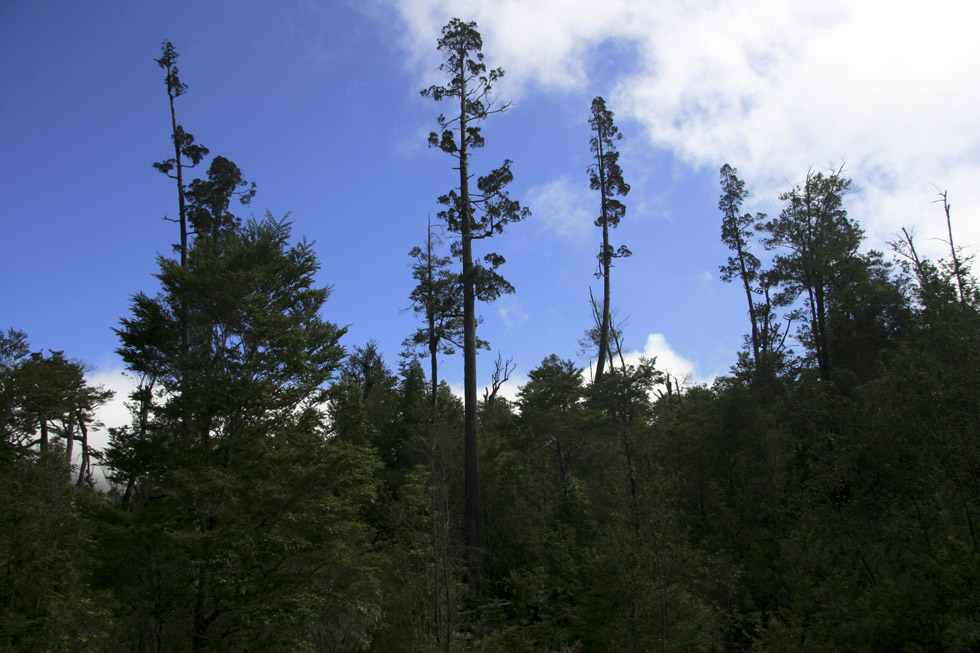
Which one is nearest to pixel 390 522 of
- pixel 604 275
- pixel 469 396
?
pixel 469 396

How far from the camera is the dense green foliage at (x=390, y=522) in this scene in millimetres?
9695

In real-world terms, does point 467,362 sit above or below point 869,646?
above

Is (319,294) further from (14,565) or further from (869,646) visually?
(869,646)

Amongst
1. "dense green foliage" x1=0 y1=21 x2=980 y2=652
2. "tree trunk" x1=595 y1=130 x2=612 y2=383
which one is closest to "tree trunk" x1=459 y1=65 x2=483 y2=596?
"dense green foliage" x1=0 y1=21 x2=980 y2=652

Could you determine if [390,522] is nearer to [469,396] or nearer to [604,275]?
[469,396]

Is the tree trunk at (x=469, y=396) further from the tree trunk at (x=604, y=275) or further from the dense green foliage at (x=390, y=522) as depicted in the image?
the tree trunk at (x=604, y=275)

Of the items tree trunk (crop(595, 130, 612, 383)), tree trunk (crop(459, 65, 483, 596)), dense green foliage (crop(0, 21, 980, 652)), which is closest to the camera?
dense green foliage (crop(0, 21, 980, 652))

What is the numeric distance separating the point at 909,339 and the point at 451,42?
59.8 feet

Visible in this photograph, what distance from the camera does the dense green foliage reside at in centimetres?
970

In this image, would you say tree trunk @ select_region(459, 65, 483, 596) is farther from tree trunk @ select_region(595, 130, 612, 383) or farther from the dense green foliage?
tree trunk @ select_region(595, 130, 612, 383)

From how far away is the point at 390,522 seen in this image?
14.9 m

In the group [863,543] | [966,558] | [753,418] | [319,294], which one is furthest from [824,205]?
[319,294]

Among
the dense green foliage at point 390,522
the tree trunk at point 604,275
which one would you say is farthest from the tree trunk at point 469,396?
the tree trunk at point 604,275

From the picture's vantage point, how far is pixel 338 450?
45.0 feet
